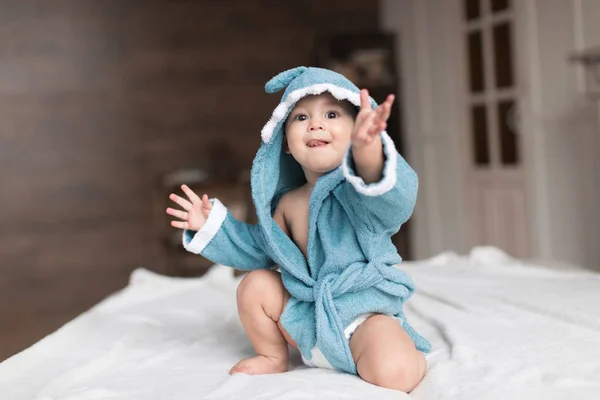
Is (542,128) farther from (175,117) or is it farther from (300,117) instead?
(175,117)

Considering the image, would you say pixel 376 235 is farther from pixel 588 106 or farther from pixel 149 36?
pixel 149 36

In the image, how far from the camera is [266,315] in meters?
1.36

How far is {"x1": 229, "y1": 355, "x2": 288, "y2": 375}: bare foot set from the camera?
1.28 metres

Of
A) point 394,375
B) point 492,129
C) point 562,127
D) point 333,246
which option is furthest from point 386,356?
point 492,129

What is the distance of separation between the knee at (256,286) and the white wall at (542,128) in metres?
2.20

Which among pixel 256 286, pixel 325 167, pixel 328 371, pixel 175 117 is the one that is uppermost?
pixel 175 117

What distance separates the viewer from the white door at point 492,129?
149 inches

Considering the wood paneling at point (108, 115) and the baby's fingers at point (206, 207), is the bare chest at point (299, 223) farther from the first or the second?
the wood paneling at point (108, 115)

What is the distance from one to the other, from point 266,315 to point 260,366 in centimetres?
10

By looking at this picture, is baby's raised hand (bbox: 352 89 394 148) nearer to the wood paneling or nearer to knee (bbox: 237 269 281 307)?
knee (bbox: 237 269 281 307)

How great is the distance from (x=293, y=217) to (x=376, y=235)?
0.61 feet

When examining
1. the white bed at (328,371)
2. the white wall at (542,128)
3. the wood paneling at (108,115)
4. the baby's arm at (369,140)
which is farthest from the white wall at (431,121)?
the baby's arm at (369,140)

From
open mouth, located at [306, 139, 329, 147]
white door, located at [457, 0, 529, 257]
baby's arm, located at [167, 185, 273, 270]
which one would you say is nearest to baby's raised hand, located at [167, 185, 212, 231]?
baby's arm, located at [167, 185, 273, 270]

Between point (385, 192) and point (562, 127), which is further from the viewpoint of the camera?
point (562, 127)
